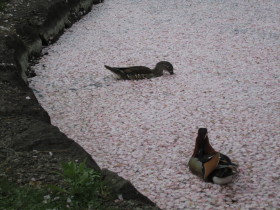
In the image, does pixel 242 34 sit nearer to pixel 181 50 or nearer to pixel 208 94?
pixel 181 50

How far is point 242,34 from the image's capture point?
8797 mm

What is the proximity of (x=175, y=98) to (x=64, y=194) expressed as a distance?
3437mm

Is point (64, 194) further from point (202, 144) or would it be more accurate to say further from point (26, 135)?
point (202, 144)

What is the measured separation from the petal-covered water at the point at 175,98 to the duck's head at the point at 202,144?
0.24 meters

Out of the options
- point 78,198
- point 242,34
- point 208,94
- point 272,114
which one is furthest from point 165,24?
point 78,198

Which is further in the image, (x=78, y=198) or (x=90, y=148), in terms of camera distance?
(x=90, y=148)

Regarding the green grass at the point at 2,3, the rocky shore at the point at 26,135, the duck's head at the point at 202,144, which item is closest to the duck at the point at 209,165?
the duck's head at the point at 202,144

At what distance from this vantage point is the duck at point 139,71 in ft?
21.5

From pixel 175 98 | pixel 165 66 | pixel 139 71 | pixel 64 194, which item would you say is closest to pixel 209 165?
pixel 64 194

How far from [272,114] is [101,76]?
2.61 meters

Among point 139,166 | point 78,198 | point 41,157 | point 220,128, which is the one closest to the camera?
point 78,198

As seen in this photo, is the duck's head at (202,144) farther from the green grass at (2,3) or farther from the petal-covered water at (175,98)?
the green grass at (2,3)

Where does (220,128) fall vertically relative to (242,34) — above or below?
below

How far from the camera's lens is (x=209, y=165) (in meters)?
3.85
